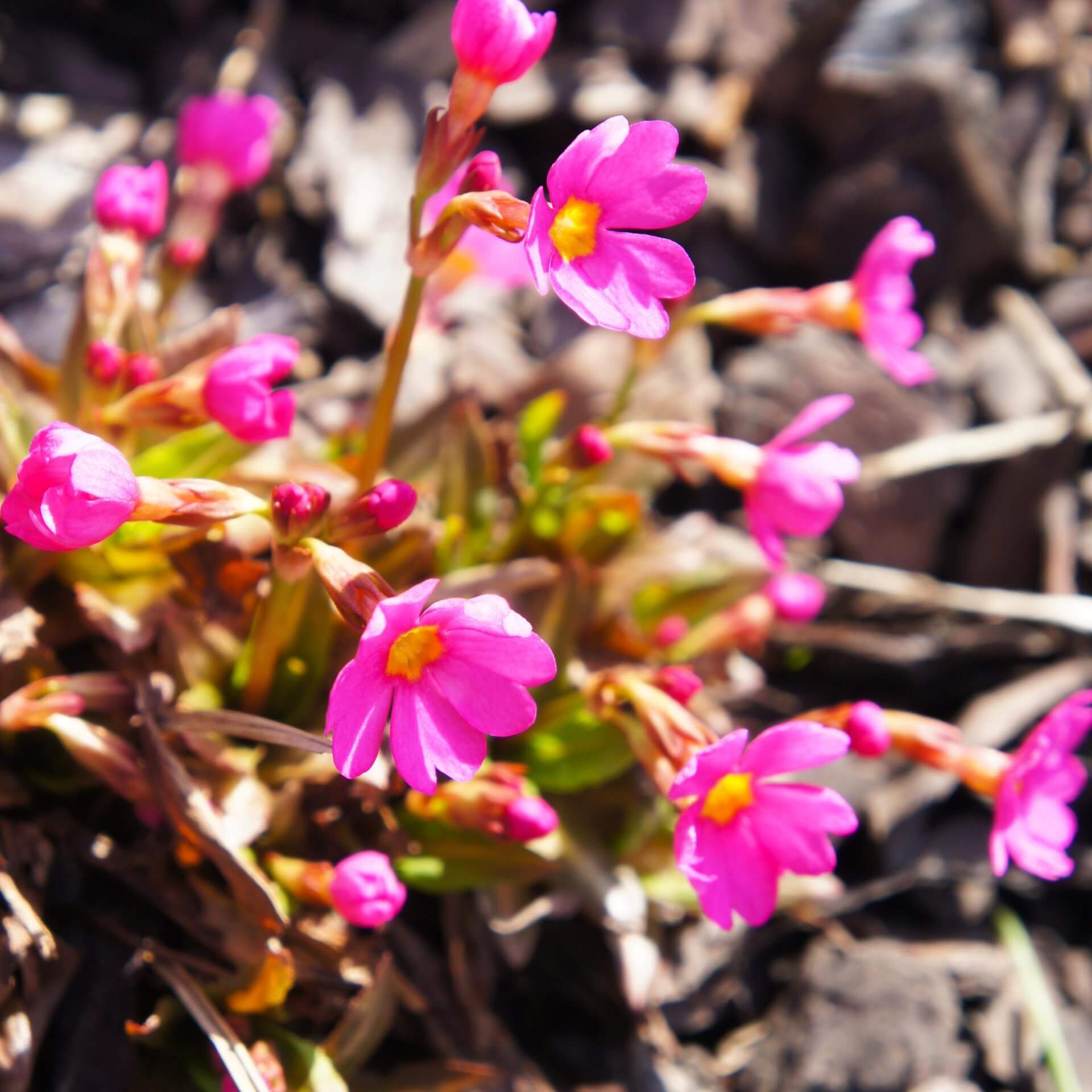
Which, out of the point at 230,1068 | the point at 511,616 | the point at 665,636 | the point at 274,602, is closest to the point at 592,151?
the point at 511,616

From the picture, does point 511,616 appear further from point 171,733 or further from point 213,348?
point 213,348

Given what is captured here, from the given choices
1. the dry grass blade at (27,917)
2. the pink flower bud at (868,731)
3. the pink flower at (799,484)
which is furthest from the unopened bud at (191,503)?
the pink flower bud at (868,731)

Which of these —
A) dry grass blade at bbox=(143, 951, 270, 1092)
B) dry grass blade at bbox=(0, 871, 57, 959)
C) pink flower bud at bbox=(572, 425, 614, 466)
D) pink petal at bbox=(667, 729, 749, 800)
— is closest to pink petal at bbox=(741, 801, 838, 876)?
pink petal at bbox=(667, 729, 749, 800)

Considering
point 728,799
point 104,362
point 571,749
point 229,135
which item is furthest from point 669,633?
point 229,135

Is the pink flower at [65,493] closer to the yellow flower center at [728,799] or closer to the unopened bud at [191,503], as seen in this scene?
the unopened bud at [191,503]

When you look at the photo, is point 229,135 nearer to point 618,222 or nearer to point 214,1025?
point 618,222

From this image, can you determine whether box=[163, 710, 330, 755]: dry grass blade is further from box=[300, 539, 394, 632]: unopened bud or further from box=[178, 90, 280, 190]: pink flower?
box=[178, 90, 280, 190]: pink flower
